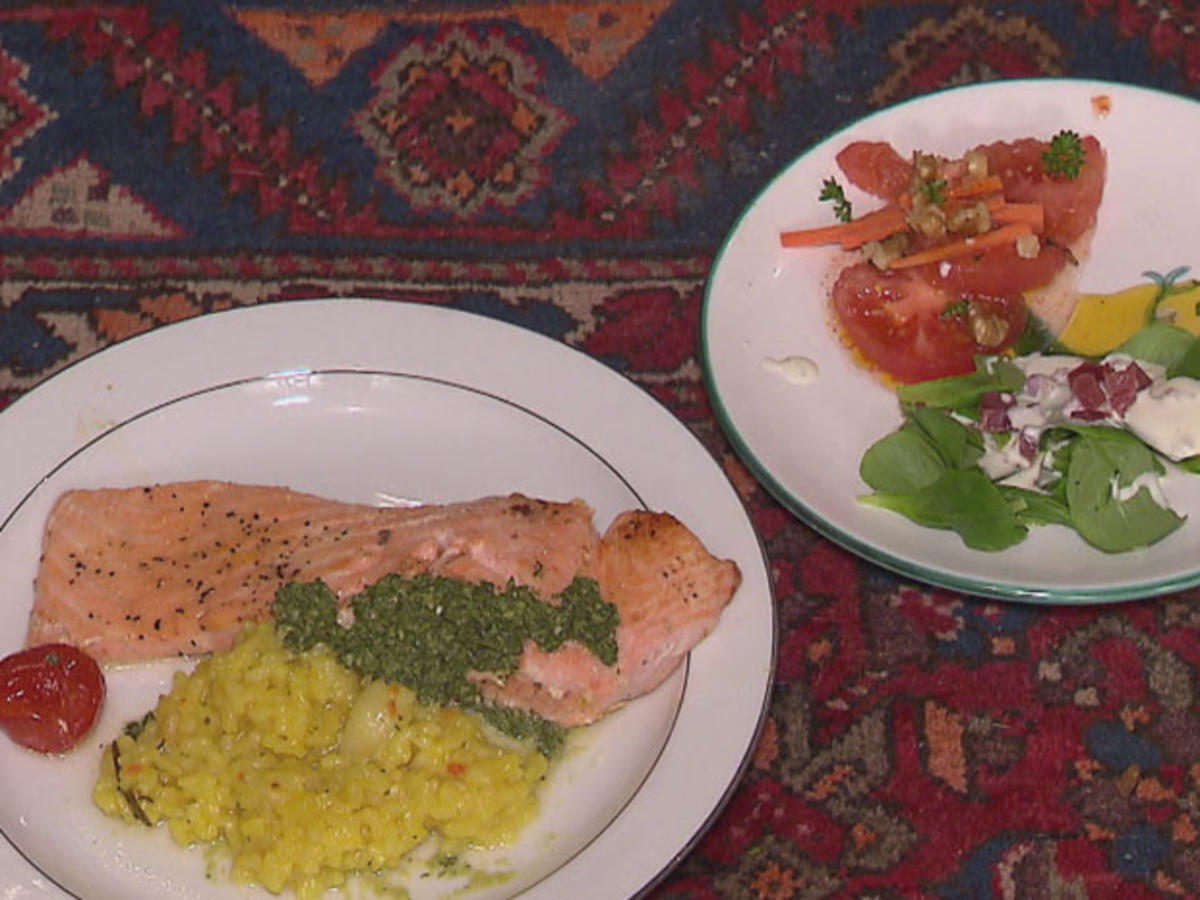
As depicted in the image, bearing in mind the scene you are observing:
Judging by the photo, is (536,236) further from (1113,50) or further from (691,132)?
(1113,50)

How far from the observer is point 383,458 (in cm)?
273

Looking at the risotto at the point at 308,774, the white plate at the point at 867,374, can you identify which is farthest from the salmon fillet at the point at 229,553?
the white plate at the point at 867,374

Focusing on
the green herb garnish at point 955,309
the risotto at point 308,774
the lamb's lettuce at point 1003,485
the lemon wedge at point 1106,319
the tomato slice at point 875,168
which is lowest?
the lemon wedge at point 1106,319

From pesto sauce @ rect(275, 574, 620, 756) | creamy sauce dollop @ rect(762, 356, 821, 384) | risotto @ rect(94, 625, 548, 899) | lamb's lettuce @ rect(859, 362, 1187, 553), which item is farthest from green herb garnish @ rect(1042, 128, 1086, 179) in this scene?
risotto @ rect(94, 625, 548, 899)

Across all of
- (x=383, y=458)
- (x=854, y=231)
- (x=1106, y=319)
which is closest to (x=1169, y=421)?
(x=1106, y=319)

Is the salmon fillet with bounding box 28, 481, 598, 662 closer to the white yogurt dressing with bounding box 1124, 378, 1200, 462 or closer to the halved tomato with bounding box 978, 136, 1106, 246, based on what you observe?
the white yogurt dressing with bounding box 1124, 378, 1200, 462

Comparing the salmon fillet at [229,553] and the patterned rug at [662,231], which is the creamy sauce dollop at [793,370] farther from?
the salmon fillet at [229,553]

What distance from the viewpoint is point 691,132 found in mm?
3377

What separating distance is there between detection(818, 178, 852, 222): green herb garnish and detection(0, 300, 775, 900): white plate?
0.51 meters

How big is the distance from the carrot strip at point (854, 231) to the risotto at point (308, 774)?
3.53ft

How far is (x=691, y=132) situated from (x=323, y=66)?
756 millimetres

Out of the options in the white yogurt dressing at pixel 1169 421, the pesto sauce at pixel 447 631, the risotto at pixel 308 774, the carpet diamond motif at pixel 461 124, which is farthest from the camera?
the carpet diamond motif at pixel 461 124

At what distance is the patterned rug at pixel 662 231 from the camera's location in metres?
2.40

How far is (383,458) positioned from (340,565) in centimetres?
32
